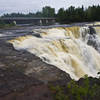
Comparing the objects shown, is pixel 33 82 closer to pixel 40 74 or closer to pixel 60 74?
pixel 40 74

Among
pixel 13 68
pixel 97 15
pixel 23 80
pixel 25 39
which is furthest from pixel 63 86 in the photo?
pixel 97 15

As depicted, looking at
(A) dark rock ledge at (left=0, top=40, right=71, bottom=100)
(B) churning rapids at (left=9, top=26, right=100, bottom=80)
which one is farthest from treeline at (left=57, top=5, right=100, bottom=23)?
(A) dark rock ledge at (left=0, top=40, right=71, bottom=100)

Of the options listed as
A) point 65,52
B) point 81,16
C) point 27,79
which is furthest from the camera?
point 81,16

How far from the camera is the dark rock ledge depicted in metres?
3.46

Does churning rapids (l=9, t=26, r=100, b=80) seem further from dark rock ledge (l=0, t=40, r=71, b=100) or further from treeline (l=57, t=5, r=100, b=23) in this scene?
treeline (l=57, t=5, r=100, b=23)

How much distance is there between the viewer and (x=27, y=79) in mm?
4223

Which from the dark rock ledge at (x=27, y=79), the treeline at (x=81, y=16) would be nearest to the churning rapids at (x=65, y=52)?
the dark rock ledge at (x=27, y=79)

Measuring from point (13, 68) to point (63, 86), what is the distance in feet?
6.43

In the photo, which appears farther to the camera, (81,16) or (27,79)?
(81,16)

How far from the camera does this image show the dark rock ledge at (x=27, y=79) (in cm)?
346

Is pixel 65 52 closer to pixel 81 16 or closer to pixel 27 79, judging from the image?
pixel 27 79

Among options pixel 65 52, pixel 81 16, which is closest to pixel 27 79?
pixel 65 52

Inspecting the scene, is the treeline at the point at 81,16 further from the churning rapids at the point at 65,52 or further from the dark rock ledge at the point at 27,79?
the dark rock ledge at the point at 27,79

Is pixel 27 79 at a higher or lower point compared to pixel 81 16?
lower
